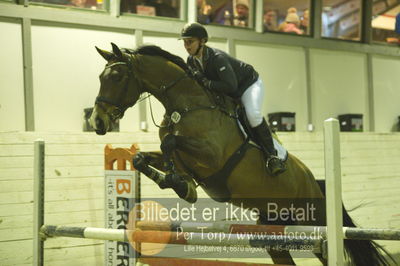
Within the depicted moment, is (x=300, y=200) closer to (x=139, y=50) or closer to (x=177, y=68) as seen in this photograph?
(x=177, y=68)

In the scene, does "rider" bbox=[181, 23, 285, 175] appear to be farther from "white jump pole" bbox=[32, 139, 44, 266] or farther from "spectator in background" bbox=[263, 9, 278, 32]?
"spectator in background" bbox=[263, 9, 278, 32]

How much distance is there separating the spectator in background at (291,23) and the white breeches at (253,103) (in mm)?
3050

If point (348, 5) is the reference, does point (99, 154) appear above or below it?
below

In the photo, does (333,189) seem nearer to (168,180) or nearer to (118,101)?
(168,180)

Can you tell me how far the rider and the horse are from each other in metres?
0.07

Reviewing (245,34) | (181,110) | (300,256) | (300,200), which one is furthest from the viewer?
(245,34)

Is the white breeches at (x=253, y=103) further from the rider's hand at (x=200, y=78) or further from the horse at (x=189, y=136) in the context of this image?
the rider's hand at (x=200, y=78)

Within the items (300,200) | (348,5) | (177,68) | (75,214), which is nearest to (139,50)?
(177,68)

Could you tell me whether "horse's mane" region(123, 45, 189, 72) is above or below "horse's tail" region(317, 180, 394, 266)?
above

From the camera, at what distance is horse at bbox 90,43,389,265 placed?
265 cm

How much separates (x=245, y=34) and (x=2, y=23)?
260cm

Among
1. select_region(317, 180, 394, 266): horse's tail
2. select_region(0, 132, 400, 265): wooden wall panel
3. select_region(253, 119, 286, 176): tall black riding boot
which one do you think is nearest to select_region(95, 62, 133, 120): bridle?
select_region(253, 119, 286, 176): tall black riding boot

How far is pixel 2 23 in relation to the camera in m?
4.12

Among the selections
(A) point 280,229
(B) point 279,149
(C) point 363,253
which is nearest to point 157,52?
(B) point 279,149
